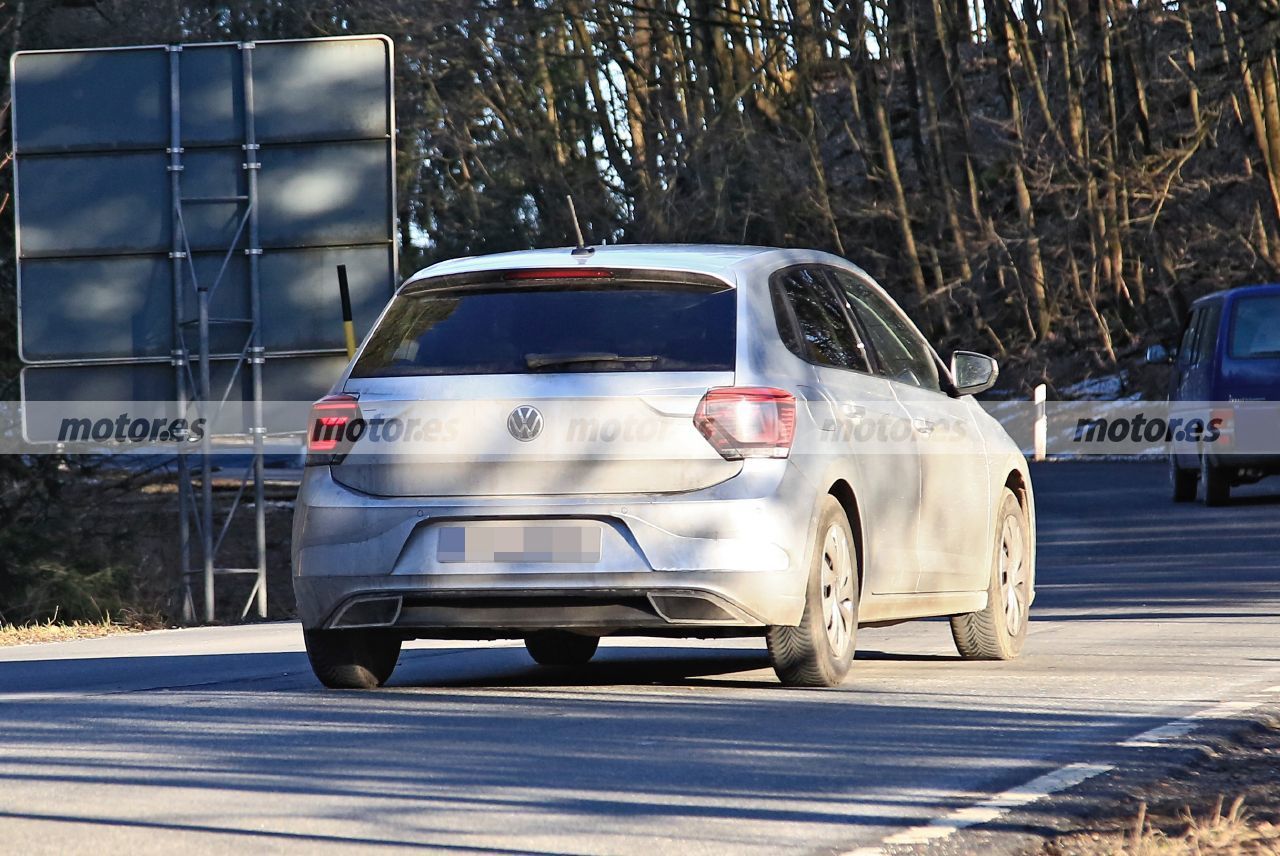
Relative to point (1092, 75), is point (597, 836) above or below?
below

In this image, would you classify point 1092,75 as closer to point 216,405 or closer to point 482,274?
point 216,405

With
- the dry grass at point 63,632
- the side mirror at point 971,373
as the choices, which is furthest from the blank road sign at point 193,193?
the side mirror at point 971,373

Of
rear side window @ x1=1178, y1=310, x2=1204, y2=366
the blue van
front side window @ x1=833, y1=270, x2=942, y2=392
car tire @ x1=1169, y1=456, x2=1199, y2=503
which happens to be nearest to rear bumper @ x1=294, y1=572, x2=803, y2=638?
front side window @ x1=833, y1=270, x2=942, y2=392

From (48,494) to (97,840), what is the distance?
1945 centimetres

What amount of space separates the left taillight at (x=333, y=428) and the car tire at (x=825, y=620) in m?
1.68

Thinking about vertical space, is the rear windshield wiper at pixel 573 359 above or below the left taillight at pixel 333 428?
above

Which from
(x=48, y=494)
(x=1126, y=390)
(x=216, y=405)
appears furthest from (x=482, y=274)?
(x=1126, y=390)

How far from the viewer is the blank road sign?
17.6 metres

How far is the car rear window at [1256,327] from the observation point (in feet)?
68.1

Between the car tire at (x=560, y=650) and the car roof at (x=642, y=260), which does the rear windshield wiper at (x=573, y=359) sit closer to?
the car roof at (x=642, y=260)

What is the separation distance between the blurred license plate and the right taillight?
530 millimetres

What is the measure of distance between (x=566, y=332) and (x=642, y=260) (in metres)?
0.46

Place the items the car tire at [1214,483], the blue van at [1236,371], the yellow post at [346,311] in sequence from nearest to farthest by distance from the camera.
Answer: the yellow post at [346,311]
the blue van at [1236,371]
the car tire at [1214,483]

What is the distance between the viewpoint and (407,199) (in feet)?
128
